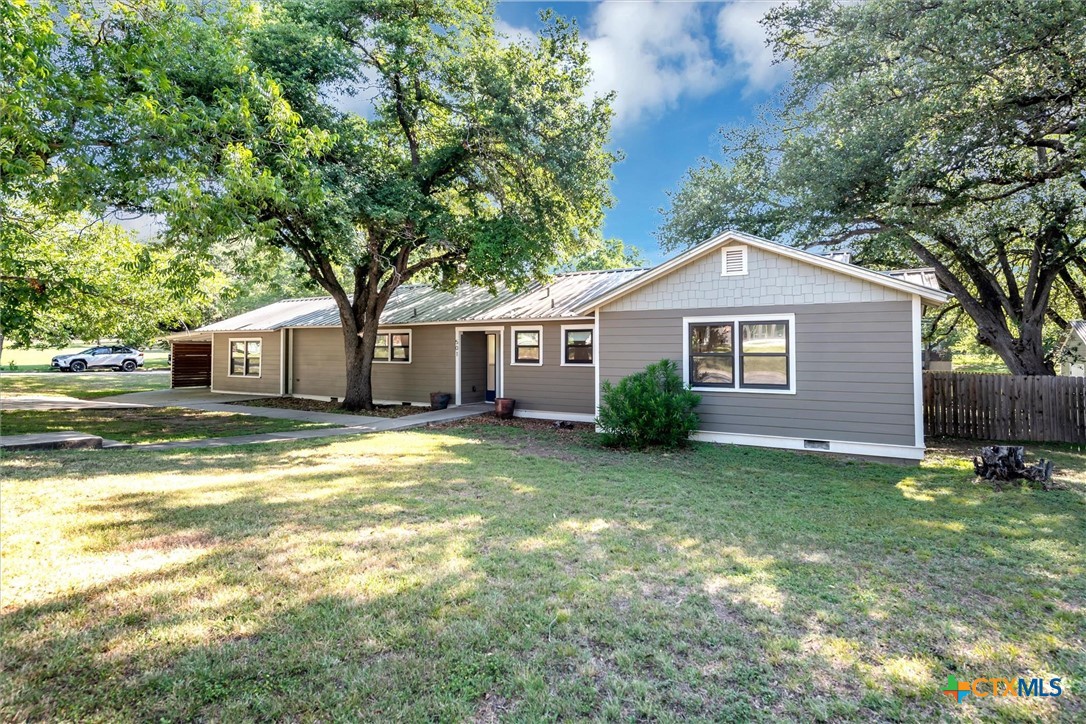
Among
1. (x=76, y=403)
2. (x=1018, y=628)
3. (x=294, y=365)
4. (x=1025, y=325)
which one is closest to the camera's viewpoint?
(x=1018, y=628)

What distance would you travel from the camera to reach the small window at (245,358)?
66.3 ft

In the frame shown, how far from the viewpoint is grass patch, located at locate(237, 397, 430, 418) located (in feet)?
47.1

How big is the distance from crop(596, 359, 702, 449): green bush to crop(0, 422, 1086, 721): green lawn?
9.49 ft

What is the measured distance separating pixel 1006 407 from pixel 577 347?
29.7 ft

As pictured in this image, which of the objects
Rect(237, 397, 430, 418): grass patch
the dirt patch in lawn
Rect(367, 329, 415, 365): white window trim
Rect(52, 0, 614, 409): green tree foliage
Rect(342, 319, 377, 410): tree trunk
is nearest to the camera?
Rect(52, 0, 614, 409): green tree foliage

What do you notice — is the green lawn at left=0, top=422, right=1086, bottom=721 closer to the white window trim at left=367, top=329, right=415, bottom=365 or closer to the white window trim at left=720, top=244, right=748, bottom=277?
the white window trim at left=720, top=244, right=748, bottom=277

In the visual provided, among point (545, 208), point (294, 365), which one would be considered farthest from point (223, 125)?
point (294, 365)

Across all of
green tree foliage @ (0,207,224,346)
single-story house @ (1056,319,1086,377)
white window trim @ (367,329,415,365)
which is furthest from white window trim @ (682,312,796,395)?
single-story house @ (1056,319,1086,377)

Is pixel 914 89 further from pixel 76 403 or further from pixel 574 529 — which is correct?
pixel 76 403

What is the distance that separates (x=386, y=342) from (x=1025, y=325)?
1804 centimetres

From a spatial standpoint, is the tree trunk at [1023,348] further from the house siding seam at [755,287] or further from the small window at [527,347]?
the small window at [527,347]

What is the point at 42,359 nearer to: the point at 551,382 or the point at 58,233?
the point at 58,233

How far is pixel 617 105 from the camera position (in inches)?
479

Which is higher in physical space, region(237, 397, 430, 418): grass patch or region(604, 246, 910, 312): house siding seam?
region(604, 246, 910, 312): house siding seam
